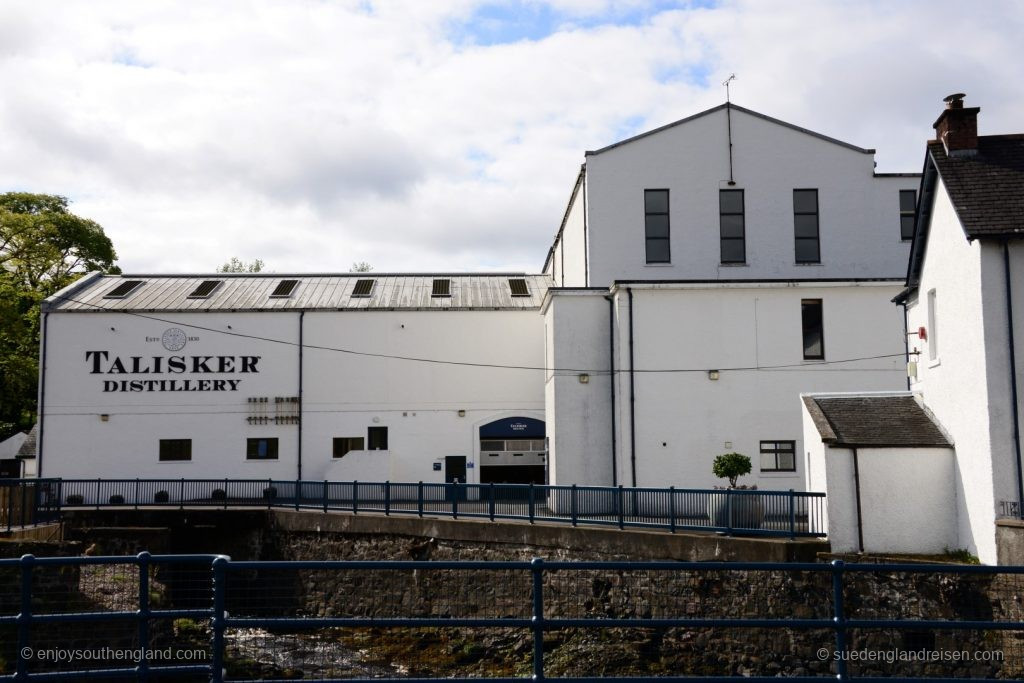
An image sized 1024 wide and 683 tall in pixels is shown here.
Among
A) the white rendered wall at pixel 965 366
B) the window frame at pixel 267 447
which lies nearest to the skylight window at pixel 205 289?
the window frame at pixel 267 447

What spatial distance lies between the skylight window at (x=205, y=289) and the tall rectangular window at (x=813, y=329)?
911 inches

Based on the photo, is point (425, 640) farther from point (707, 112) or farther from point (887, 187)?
point (887, 187)

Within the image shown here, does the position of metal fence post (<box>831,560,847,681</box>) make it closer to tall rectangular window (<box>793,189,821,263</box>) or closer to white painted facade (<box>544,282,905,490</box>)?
white painted facade (<box>544,282,905,490</box>)

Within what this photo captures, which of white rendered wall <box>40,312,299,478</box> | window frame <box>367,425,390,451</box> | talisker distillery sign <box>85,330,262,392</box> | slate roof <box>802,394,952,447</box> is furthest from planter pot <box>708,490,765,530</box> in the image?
talisker distillery sign <box>85,330,262,392</box>

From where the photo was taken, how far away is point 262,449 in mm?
34781

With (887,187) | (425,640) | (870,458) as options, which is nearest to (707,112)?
(887,187)

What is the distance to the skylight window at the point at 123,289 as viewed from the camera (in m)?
37.4

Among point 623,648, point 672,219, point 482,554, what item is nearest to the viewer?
point 623,648

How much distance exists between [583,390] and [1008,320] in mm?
12951

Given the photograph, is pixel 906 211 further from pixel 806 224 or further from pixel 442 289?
pixel 442 289

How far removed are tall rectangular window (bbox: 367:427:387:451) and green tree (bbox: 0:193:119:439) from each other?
55.3 feet

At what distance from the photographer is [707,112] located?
29.8 m

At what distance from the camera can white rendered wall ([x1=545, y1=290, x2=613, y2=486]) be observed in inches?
1051

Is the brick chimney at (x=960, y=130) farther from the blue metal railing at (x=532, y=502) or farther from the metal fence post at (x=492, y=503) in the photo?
the metal fence post at (x=492, y=503)
